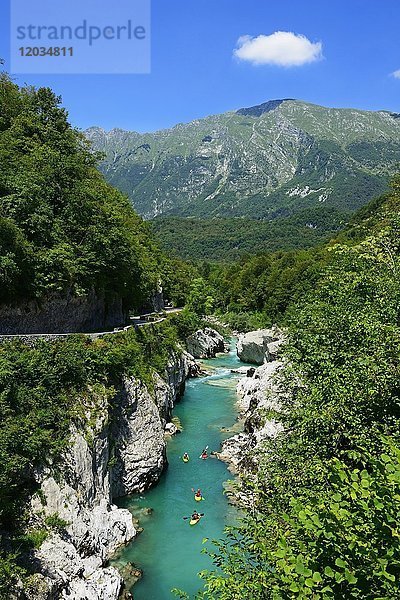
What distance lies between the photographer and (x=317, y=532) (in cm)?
635

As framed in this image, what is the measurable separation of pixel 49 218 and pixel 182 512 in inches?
674

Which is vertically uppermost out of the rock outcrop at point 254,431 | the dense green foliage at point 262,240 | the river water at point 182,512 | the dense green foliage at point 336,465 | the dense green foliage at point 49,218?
the dense green foliage at point 262,240

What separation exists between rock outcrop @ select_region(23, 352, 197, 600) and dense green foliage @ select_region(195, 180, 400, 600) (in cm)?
442

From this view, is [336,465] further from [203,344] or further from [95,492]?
[203,344]

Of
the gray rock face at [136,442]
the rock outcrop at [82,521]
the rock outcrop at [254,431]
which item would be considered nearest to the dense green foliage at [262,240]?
the rock outcrop at [254,431]

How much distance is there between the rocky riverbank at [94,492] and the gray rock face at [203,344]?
2933cm

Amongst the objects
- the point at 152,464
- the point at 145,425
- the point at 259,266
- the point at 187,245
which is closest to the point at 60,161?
the point at 145,425

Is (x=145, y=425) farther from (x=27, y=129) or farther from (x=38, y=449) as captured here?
(x=27, y=129)

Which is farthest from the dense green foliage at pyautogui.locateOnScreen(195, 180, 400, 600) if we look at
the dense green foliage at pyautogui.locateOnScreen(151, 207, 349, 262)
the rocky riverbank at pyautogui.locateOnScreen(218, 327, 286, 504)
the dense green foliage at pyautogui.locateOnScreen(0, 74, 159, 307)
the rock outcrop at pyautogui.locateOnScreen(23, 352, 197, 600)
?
the dense green foliage at pyautogui.locateOnScreen(151, 207, 349, 262)

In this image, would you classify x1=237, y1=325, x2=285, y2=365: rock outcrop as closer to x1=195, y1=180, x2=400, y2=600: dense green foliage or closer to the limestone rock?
x1=195, y1=180, x2=400, y2=600: dense green foliage

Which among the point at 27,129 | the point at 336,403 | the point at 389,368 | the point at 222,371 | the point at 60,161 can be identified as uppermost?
the point at 27,129

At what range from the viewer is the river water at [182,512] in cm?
1652

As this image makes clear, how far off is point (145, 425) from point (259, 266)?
6340 cm

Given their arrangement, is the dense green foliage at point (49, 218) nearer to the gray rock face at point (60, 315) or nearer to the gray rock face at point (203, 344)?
the gray rock face at point (60, 315)
